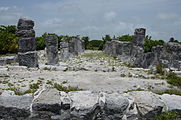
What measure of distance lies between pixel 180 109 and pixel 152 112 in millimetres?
500

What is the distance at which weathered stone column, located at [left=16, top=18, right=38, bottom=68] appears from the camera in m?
10.8

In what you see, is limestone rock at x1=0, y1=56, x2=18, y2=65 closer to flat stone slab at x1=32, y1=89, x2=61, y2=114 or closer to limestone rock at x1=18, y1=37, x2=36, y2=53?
limestone rock at x1=18, y1=37, x2=36, y2=53

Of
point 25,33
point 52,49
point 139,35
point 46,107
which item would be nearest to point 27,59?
point 25,33

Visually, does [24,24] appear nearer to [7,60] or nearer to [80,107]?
[7,60]

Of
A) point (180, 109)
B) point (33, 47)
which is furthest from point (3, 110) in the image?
point (33, 47)

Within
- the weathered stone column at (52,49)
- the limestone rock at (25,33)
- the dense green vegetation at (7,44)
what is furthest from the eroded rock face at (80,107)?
the dense green vegetation at (7,44)

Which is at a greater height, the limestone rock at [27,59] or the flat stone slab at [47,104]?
the limestone rock at [27,59]

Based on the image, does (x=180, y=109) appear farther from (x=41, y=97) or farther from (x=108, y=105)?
(x=41, y=97)

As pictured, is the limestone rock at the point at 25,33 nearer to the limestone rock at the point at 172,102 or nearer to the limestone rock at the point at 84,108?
the limestone rock at the point at 84,108

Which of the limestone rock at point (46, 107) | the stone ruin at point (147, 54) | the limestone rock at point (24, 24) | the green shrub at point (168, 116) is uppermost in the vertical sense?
the limestone rock at point (24, 24)

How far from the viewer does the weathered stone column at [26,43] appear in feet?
35.3

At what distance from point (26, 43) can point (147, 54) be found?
901 cm

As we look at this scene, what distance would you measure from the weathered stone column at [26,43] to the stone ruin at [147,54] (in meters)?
7.36

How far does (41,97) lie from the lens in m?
3.54
